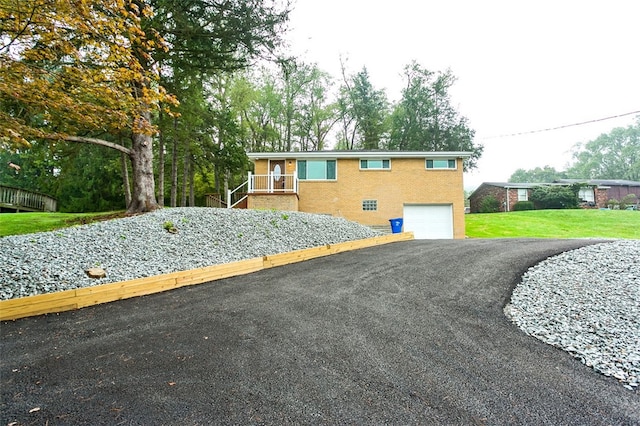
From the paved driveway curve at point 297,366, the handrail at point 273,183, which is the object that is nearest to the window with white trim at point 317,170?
the handrail at point 273,183

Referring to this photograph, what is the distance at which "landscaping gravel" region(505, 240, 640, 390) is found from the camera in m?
2.74

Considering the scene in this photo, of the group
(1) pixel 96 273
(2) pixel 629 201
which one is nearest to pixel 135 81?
(1) pixel 96 273

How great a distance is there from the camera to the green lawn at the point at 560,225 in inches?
576

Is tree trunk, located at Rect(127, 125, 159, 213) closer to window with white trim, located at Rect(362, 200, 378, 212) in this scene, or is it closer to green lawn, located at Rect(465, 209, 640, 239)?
window with white trim, located at Rect(362, 200, 378, 212)

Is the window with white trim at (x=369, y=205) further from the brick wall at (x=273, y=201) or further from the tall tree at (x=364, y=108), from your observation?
the tall tree at (x=364, y=108)

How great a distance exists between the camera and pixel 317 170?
1513 cm

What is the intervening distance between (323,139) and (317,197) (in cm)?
1484

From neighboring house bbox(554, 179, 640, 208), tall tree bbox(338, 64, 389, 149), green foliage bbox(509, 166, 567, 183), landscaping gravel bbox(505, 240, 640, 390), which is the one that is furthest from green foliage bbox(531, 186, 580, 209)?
green foliage bbox(509, 166, 567, 183)

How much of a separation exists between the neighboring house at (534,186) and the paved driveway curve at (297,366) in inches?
1001

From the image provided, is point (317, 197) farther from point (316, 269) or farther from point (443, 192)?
point (316, 269)

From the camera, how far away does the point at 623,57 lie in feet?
43.4

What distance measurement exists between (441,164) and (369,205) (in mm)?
4157

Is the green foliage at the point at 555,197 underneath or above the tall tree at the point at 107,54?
underneath

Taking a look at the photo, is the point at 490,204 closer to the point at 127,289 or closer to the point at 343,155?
the point at 343,155
